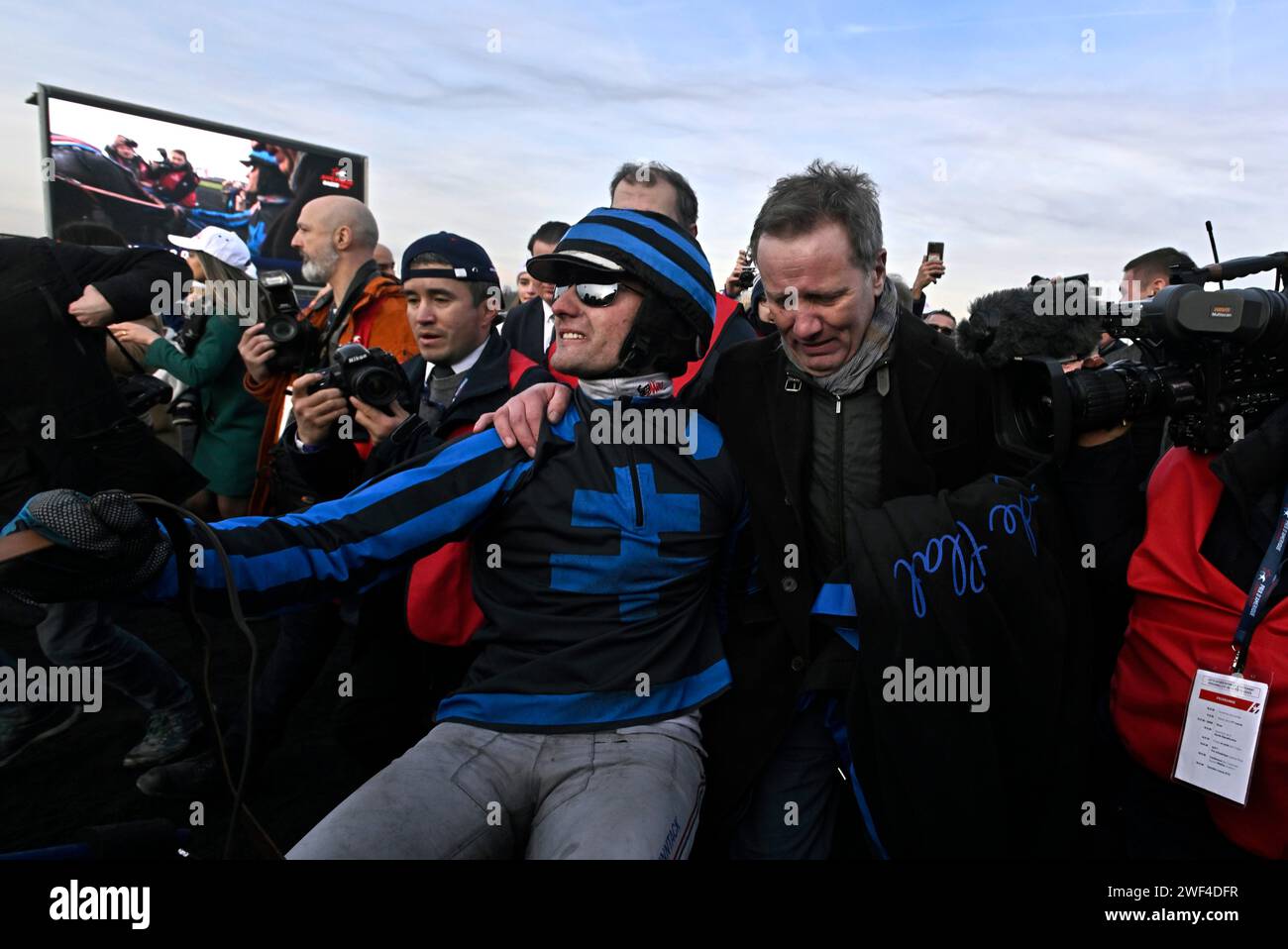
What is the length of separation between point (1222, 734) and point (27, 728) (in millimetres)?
4252

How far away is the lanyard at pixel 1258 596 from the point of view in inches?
66.1

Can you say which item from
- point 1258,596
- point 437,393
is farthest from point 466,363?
point 1258,596

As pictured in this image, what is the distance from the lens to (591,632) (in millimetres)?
1818

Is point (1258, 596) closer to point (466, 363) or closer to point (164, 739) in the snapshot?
point (466, 363)

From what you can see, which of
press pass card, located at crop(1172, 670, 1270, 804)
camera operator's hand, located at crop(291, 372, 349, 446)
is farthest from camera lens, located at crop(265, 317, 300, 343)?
press pass card, located at crop(1172, 670, 1270, 804)

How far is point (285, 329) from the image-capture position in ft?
9.73

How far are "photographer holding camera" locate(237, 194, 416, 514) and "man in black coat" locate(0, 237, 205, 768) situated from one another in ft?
1.58

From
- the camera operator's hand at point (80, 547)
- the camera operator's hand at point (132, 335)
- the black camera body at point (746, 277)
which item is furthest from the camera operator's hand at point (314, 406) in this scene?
the black camera body at point (746, 277)

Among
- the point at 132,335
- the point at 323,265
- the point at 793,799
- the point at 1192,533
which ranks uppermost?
the point at 323,265

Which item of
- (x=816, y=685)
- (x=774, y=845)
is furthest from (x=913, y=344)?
(x=774, y=845)

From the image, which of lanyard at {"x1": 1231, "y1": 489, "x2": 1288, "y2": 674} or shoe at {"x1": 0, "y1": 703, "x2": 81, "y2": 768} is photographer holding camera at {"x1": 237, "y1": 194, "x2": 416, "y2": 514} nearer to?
shoe at {"x1": 0, "y1": 703, "x2": 81, "y2": 768}

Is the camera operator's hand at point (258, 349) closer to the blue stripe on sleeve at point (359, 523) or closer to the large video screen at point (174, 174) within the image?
the blue stripe on sleeve at point (359, 523)
